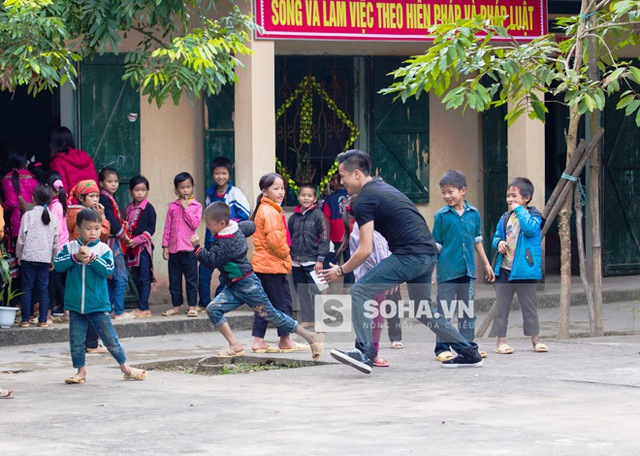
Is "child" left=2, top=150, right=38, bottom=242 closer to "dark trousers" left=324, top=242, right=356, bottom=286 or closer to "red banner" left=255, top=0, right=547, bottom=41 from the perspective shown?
"red banner" left=255, top=0, right=547, bottom=41

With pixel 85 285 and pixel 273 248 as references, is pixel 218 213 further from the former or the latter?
pixel 85 285

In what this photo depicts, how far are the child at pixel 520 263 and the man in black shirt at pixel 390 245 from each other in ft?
4.16

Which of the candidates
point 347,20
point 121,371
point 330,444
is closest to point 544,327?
point 347,20

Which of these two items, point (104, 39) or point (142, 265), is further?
point (142, 265)

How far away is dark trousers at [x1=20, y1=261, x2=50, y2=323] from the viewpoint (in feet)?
40.1

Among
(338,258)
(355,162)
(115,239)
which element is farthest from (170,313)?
(355,162)

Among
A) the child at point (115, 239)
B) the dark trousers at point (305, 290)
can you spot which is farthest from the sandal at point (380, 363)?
Result: the child at point (115, 239)

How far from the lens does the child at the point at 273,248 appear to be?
432 inches

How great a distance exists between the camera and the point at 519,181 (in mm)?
10375

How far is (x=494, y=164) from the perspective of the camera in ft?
52.5

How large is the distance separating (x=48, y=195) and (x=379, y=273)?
14.5ft

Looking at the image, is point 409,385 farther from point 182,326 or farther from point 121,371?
point 182,326

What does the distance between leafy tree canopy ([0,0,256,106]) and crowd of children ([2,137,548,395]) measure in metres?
1.09

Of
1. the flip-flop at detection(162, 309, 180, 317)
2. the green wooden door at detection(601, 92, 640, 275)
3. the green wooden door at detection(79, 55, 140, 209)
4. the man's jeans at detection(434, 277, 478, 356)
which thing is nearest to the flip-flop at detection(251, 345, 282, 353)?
the man's jeans at detection(434, 277, 478, 356)
